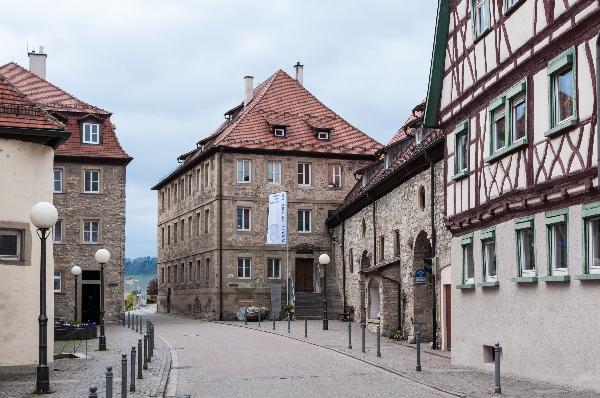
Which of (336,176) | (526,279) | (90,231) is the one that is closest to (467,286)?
(526,279)

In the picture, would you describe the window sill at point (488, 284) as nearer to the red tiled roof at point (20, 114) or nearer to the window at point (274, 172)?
the red tiled roof at point (20, 114)

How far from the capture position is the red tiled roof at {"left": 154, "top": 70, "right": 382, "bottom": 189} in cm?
5069

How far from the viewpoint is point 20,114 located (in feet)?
60.2

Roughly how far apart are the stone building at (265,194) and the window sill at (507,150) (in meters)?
29.0

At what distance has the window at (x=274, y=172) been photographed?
166 ft

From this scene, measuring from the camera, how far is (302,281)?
5131 centimetres

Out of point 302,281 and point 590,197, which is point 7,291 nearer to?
point 590,197

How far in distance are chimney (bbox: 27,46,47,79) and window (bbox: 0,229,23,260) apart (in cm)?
3511

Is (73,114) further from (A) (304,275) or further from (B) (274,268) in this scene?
(A) (304,275)

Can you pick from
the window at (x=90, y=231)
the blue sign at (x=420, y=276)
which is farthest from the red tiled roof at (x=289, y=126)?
the blue sign at (x=420, y=276)

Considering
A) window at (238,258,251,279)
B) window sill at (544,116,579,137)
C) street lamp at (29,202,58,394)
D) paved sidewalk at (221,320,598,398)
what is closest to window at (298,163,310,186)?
window at (238,258,251,279)

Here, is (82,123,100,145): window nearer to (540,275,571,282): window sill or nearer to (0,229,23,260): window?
(0,229,23,260): window

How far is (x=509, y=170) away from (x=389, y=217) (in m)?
16.5

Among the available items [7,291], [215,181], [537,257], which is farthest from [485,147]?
[215,181]
